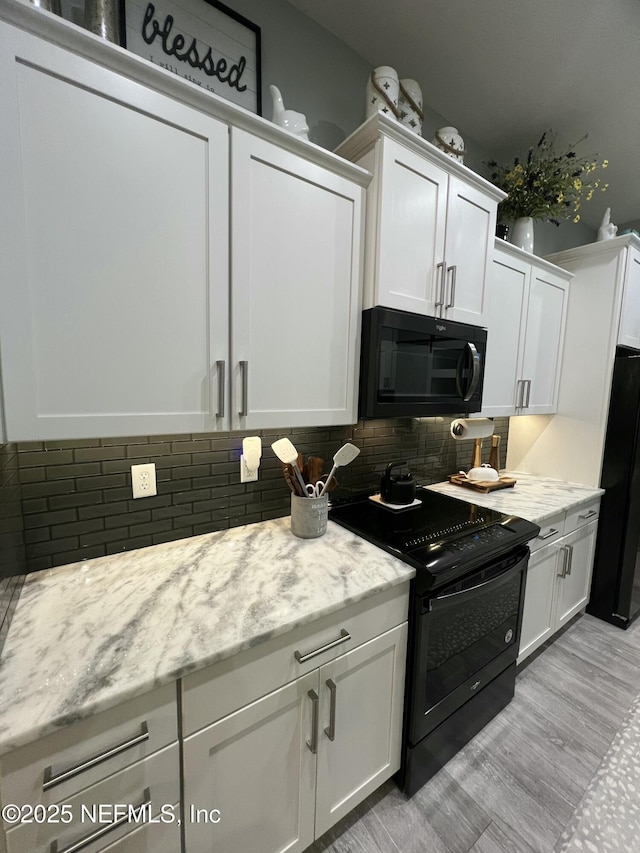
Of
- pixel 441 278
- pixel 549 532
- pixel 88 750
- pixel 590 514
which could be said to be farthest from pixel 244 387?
pixel 590 514

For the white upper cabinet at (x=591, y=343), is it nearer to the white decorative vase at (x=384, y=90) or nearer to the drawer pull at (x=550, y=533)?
the drawer pull at (x=550, y=533)

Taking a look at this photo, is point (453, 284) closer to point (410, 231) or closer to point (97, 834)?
point (410, 231)

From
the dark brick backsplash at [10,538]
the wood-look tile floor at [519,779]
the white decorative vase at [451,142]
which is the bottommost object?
the wood-look tile floor at [519,779]

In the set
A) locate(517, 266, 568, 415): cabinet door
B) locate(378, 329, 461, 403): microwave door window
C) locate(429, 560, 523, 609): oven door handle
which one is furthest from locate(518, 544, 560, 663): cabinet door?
locate(378, 329, 461, 403): microwave door window

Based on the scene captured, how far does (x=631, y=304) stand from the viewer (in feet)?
7.38

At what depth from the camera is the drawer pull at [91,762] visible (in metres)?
0.65

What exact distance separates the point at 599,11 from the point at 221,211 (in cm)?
177

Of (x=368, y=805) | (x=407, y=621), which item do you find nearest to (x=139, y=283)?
(x=407, y=621)

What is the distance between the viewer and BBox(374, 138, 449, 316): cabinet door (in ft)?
4.28

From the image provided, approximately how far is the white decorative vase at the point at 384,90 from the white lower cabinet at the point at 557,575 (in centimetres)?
204

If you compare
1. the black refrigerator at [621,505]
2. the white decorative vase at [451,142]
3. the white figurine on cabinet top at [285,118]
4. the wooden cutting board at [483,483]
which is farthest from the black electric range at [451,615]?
the white decorative vase at [451,142]

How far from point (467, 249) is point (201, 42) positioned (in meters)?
1.28

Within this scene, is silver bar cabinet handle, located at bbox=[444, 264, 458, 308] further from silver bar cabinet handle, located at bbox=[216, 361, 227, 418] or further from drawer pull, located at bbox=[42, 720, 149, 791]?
drawer pull, located at bbox=[42, 720, 149, 791]

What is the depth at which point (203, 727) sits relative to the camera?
0.82 m
